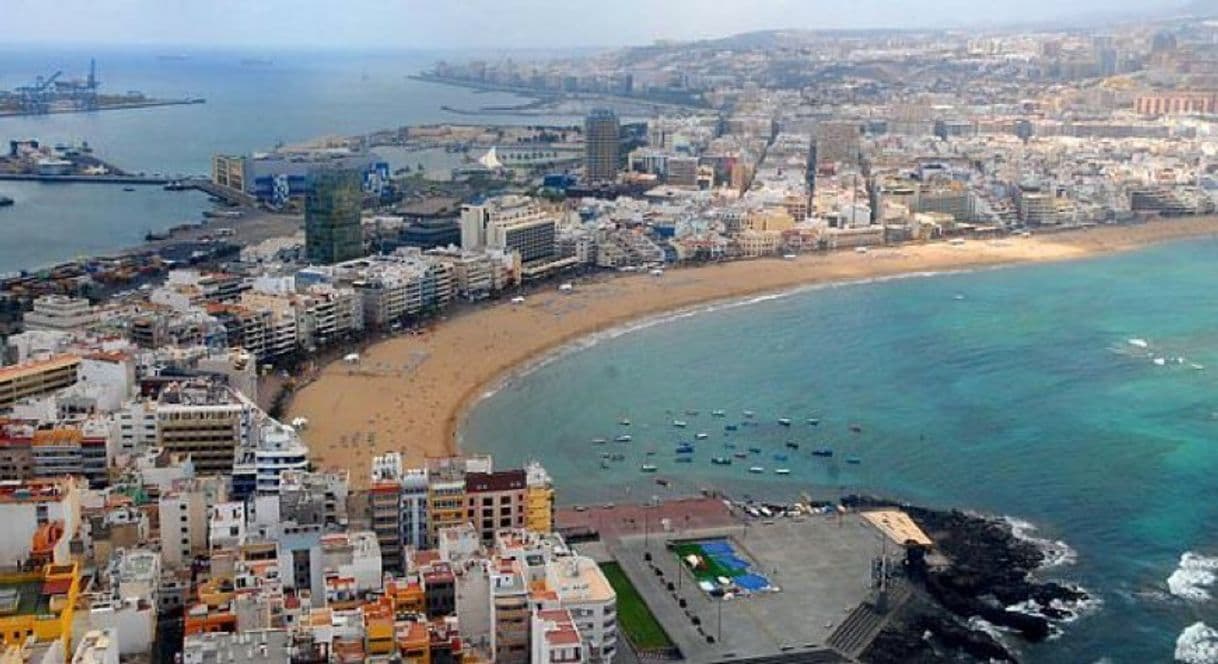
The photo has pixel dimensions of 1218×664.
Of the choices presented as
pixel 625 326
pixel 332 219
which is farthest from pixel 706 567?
pixel 332 219

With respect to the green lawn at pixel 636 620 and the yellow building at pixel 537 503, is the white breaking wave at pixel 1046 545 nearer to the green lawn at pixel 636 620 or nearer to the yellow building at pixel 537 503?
the green lawn at pixel 636 620

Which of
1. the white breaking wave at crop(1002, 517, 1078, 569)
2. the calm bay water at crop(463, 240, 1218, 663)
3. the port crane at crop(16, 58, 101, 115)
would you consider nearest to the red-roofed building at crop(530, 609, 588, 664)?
the calm bay water at crop(463, 240, 1218, 663)

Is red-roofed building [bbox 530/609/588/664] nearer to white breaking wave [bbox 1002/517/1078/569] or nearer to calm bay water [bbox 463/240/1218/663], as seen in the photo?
calm bay water [bbox 463/240/1218/663]

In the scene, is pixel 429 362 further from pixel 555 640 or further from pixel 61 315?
pixel 555 640

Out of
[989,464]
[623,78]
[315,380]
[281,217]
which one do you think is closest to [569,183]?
[281,217]

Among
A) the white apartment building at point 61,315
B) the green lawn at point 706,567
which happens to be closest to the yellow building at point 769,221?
the white apartment building at point 61,315

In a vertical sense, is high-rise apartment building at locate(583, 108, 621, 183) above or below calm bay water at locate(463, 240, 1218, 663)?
above

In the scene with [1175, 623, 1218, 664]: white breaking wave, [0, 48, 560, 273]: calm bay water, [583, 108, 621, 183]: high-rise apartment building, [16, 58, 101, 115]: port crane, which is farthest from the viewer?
[16, 58, 101, 115]: port crane
